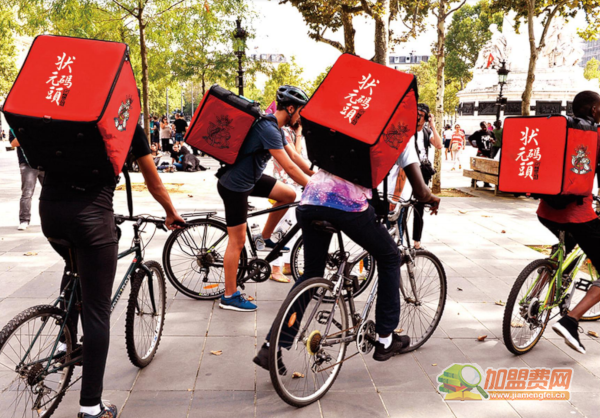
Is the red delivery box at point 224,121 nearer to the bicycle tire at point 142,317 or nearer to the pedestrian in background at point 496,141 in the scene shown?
the bicycle tire at point 142,317

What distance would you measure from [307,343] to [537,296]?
1999mm

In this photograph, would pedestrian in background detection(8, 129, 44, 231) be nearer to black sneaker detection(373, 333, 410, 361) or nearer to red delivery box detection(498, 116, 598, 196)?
black sneaker detection(373, 333, 410, 361)

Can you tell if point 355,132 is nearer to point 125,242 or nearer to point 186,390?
point 186,390

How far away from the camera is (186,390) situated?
3492 millimetres

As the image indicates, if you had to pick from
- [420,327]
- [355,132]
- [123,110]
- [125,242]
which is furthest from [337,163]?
[125,242]

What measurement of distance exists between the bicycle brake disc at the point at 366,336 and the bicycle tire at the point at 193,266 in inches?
70.0

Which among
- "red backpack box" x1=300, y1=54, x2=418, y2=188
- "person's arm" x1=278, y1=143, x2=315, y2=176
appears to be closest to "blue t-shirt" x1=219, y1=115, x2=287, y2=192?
"person's arm" x1=278, y1=143, x2=315, y2=176

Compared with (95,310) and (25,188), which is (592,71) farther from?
(95,310)

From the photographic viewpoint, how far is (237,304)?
5.00 meters

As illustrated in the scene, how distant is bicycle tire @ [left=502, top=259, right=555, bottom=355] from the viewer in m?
3.98

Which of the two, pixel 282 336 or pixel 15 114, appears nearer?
pixel 15 114

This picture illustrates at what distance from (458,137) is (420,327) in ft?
62.8

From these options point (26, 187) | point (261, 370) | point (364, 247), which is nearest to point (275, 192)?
point (261, 370)

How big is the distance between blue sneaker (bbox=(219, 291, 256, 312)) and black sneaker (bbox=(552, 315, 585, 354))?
2518 mm
